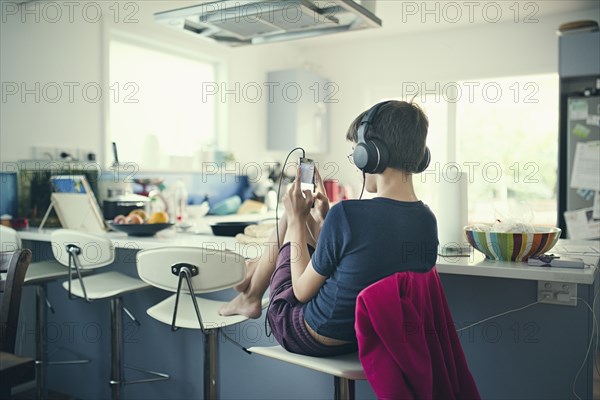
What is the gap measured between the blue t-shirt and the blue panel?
7.26 feet

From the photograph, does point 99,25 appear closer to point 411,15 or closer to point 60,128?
point 60,128

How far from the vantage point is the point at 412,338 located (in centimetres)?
138

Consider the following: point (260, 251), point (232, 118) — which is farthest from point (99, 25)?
point (260, 251)

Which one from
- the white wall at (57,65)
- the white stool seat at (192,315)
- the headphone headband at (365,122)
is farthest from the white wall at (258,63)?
the headphone headband at (365,122)

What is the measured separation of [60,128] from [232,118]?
1.68 meters

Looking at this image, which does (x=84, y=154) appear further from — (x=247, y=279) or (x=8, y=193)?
(x=247, y=279)

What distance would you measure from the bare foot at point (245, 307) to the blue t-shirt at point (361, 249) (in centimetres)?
42

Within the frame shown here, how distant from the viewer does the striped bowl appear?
1.74 meters

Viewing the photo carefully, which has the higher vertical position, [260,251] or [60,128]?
[60,128]

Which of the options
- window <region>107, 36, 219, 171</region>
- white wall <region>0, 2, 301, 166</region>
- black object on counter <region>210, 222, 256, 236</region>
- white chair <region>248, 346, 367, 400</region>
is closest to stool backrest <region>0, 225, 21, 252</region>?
white wall <region>0, 2, 301, 166</region>

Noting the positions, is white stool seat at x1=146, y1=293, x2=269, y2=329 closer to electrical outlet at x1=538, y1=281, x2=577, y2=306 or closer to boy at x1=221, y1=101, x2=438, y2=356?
boy at x1=221, y1=101, x2=438, y2=356

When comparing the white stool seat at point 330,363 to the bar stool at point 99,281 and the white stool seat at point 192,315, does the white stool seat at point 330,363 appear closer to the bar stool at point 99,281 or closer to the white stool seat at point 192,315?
the white stool seat at point 192,315

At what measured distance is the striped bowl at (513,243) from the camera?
5.72 ft

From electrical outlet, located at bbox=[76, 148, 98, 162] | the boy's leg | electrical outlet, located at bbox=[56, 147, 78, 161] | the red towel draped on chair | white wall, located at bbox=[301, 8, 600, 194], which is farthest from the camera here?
white wall, located at bbox=[301, 8, 600, 194]
